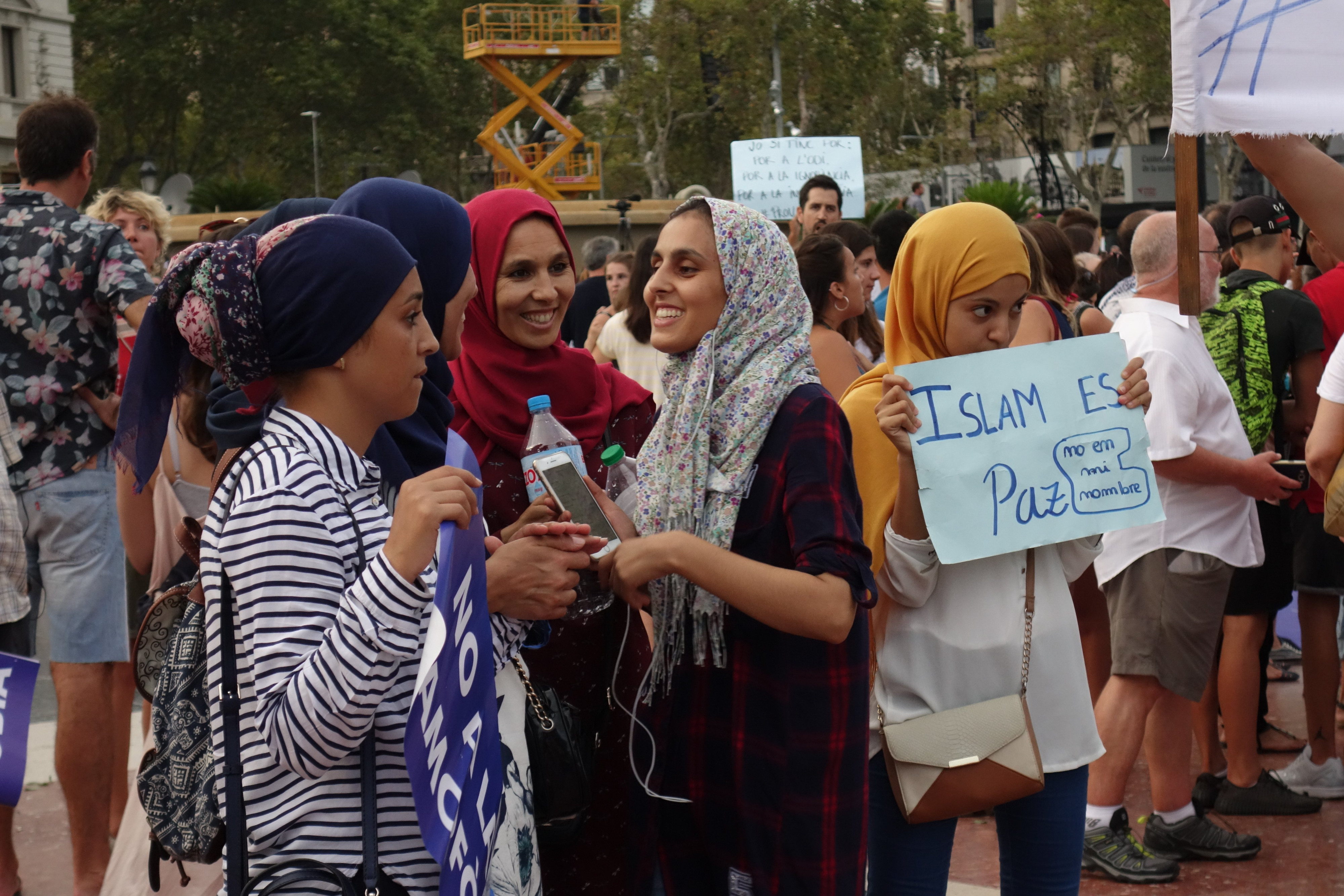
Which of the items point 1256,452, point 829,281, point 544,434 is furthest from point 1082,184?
point 544,434

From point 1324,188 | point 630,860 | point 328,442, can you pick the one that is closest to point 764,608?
point 630,860

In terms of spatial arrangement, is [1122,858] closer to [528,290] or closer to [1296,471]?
[1296,471]

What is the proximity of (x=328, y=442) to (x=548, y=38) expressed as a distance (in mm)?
41267

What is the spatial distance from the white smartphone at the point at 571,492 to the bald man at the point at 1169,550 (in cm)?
256

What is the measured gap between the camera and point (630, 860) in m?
2.58

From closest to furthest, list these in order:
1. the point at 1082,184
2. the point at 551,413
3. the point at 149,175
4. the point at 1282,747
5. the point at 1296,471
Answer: the point at 551,413 < the point at 1296,471 < the point at 1282,747 < the point at 149,175 < the point at 1082,184

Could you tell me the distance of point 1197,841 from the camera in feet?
15.1

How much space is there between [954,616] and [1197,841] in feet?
7.62

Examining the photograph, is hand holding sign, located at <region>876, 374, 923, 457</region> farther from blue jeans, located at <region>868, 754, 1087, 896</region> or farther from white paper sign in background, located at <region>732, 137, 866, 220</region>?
white paper sign in background, located at <region>732, 137, 866, 220</region>

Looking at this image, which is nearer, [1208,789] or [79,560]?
[79,560]

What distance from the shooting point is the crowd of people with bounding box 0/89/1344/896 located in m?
1.92

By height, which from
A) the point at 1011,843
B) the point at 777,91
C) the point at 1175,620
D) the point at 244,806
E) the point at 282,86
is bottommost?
the point at 1011,843

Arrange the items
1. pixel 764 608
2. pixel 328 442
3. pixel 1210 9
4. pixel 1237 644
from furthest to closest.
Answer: pixel 1237 644, pixel 1210 9, pixel 764 608, pixel 328 442

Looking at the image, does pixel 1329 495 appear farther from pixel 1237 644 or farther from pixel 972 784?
pixel 1237 644
